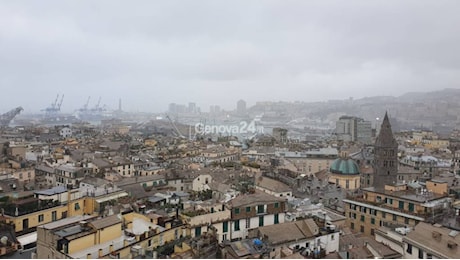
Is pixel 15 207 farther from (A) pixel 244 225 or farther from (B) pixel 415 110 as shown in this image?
(B) pixel 415 110

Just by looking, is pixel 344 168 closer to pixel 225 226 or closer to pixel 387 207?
pixel 387 207

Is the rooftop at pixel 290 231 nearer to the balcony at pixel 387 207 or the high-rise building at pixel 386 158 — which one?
the balcony at pixel 387 207

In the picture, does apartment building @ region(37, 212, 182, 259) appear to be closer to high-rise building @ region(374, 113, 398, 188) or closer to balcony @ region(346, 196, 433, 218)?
balcony @ region(346, 196, 433, 218)

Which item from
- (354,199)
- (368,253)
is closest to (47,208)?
(368,253)

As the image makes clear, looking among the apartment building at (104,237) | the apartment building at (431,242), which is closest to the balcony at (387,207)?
the apartment building at (431,242)

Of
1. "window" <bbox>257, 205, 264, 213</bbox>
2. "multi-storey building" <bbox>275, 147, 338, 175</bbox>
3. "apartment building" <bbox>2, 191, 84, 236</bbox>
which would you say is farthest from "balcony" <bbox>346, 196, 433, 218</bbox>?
"multi-storey building" <bbox>275, 147, 338, 175</bbox>
